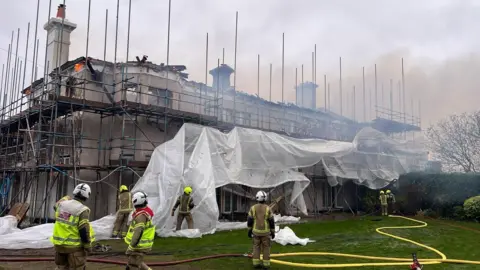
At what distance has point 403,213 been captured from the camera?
20.5 m

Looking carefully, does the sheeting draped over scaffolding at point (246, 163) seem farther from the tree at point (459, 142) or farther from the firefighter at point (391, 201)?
the tree at point (459, 142)

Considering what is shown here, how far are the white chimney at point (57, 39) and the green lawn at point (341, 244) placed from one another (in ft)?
31.4

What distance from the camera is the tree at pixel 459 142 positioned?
23547mm

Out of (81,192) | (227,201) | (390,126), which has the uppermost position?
(390,126)

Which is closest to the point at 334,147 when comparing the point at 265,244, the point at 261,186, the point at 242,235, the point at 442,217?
the point at 261,186

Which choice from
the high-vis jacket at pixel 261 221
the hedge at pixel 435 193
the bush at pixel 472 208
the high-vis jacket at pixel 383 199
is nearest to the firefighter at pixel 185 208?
the high-vis jacket at pixel 261 221

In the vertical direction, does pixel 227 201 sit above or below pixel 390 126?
below

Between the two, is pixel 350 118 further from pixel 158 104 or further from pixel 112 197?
pixel 112 197

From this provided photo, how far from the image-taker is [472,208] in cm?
1733

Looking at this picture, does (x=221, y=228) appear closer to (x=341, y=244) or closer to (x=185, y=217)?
(x=185, y=217)

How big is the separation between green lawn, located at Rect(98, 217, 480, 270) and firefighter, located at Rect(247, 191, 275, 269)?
0.40 meters

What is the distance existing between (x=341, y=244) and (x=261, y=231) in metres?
4.32

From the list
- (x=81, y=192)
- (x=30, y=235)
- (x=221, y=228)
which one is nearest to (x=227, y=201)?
(x=221, y=228)

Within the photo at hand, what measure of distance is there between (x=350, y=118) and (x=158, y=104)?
49.7ft
